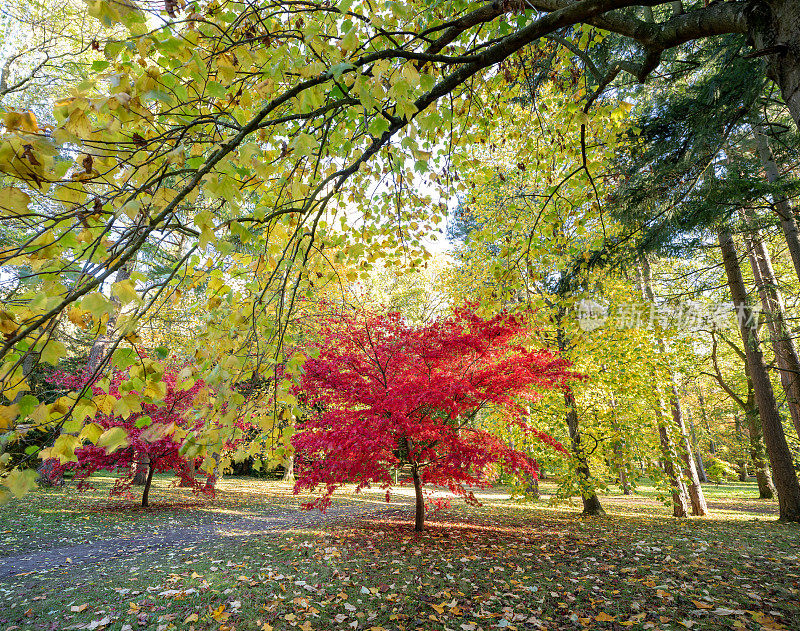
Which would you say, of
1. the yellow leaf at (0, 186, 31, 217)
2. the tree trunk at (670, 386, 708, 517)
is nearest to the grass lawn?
the tree trunk at (670, 386, 708, 517)

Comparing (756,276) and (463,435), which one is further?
(756,276)

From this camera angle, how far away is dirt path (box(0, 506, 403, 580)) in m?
4.55

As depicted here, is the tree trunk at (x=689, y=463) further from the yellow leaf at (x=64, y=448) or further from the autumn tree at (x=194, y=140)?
the yellow leaf at (x=64, y=448)

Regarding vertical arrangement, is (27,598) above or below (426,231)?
below

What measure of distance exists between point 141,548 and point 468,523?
5.48 metres

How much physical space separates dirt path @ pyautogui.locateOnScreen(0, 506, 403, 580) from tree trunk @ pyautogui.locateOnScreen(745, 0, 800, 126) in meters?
7.72

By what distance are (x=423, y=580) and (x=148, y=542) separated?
14.5ft

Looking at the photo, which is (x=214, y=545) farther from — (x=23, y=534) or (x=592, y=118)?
(x=592, y=118)

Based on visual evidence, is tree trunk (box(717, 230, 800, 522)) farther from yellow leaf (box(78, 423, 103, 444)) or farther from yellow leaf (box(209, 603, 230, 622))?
yellow leaf (box(78, 423, 103, 444))

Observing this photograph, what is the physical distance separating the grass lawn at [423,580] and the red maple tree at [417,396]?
0.96 meters

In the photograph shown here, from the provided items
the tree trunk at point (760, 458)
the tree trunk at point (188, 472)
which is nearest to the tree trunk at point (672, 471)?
the tree trunk at point (760, 458)

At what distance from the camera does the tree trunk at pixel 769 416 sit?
698 cm

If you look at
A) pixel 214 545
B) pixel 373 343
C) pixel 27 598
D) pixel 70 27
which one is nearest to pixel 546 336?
pixel 373 343

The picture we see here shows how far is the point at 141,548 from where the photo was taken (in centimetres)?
533
